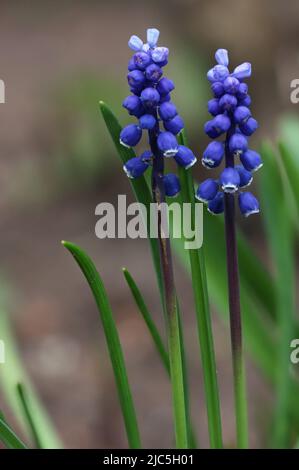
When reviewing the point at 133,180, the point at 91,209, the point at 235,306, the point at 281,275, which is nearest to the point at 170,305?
the point at 235,306

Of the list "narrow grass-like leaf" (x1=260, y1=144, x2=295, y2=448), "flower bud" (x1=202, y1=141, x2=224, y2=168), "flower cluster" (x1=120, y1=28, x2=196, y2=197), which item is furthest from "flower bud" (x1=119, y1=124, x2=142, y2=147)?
"narrow grass-like leaf" (x1=260, y1=144, x2=295, y2=448)

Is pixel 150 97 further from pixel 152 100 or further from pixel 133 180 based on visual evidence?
pixel 133 180

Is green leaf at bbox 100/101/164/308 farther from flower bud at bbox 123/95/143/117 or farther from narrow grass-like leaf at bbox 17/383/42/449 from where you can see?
narrow grass-like leaf at bbox 17/383/42/449

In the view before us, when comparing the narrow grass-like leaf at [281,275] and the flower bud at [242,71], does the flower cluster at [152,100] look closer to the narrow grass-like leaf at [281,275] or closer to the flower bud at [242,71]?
the flower bud at [242,71]

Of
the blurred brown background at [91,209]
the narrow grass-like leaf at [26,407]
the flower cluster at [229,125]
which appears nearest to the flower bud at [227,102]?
the flower cluster at [229,125]
